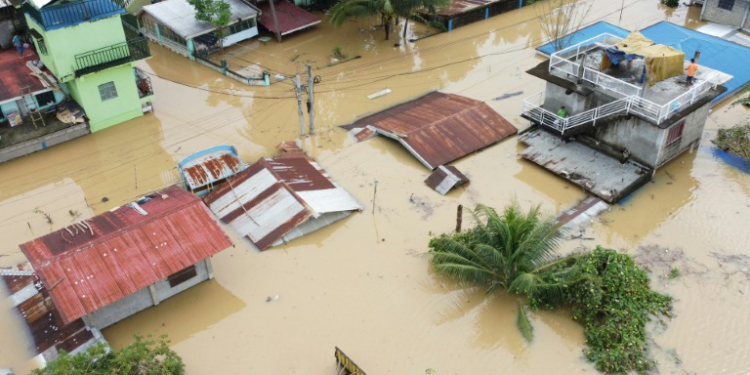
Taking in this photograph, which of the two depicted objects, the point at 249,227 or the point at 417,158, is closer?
the point at 249,227

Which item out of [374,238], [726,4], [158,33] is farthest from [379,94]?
[726,4]

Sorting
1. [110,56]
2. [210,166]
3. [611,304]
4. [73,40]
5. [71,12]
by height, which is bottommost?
[611,304]

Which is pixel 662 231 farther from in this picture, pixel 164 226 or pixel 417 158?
pixel 164 226

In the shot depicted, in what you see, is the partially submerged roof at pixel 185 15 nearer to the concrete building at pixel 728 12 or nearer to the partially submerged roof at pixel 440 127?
the partially submerged roof at pixel 440 127

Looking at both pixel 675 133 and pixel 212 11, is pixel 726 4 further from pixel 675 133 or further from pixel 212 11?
pixel 212 11

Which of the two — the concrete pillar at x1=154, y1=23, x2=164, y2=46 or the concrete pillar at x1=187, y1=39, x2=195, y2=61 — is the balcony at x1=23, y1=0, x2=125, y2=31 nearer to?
the concrete pillar at x1=187, y1=39, x2=195, y2=61

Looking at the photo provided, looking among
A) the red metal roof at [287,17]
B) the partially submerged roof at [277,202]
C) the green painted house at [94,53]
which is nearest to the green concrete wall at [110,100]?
the green painted house at [94,53]

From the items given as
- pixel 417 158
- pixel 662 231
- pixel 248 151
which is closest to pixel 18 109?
pixel 248 151
